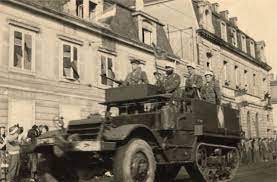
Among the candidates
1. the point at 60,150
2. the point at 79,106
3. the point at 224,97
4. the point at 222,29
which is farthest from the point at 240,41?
the point at 60,150

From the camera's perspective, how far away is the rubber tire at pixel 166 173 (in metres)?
11.9

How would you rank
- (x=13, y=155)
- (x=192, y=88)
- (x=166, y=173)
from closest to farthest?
(x=192, y=88), (x=166, y=173), (x=13, y=155)

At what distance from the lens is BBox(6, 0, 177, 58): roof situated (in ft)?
64.5

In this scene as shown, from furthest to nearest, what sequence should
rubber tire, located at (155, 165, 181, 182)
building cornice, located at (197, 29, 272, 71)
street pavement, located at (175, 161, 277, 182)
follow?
building cornice, located at (197, 29, 272, 71) < street pavement, located at (175, 161, 277, 182) < rubber tire, located at (155, 165, 181, 182)

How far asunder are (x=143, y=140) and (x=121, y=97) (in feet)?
5.44

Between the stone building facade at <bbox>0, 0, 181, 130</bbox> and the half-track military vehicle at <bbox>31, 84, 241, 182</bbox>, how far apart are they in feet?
26.1

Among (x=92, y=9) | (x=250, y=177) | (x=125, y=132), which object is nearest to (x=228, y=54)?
(x=92, y=9)

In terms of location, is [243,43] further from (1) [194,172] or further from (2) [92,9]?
(1) [194,172]

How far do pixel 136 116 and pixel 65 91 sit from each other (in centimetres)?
1073

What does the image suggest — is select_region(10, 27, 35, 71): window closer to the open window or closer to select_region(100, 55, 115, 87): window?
the open window

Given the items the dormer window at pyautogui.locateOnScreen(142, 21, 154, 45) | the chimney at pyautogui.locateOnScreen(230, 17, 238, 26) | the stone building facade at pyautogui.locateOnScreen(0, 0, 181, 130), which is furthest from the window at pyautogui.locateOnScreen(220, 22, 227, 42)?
the stone building facade at pyautogui.locateOnScreen(0, 0, 181, 130)

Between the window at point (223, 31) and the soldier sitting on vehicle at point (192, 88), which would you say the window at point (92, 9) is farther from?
the window at point (223, 31)

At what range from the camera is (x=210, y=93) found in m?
12.2

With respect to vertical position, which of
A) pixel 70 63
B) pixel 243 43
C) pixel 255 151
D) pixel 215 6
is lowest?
pixel 255 151
